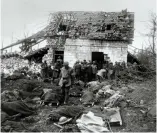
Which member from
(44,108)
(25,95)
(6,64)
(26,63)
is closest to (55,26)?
(26,63)

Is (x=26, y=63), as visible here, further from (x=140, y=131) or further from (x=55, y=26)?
(x=140, y=131)

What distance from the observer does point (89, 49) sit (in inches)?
782

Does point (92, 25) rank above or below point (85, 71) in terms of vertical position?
above

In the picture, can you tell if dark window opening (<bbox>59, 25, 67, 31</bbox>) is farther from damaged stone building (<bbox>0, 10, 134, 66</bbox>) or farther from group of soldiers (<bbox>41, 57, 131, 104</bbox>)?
group of soldiers (<bbox>41, 57, 131, 104</bbox>)

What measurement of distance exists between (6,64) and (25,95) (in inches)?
502

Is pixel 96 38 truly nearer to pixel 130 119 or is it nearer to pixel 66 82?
pixel 66 82

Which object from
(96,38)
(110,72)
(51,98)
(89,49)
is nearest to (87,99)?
(51,98)

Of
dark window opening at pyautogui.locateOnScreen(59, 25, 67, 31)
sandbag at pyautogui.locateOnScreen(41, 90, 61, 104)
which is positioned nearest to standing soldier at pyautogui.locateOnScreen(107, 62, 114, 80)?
dark window opening at pyautogui.locateOnScreen(59, 25, 67, 31)

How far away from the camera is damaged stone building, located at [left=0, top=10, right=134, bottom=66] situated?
19.7 metres

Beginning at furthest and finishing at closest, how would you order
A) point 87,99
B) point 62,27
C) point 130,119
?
point 62,27, point 87,99, point 130,119

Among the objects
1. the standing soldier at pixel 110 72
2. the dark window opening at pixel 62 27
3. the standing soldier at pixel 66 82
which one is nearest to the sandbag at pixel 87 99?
the standing soldier at pixel 66 82

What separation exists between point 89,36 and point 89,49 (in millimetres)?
1002

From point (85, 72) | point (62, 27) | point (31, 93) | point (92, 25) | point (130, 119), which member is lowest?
point (130, 119)

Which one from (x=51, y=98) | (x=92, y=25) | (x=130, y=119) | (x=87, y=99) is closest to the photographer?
(x=130, y=119)
